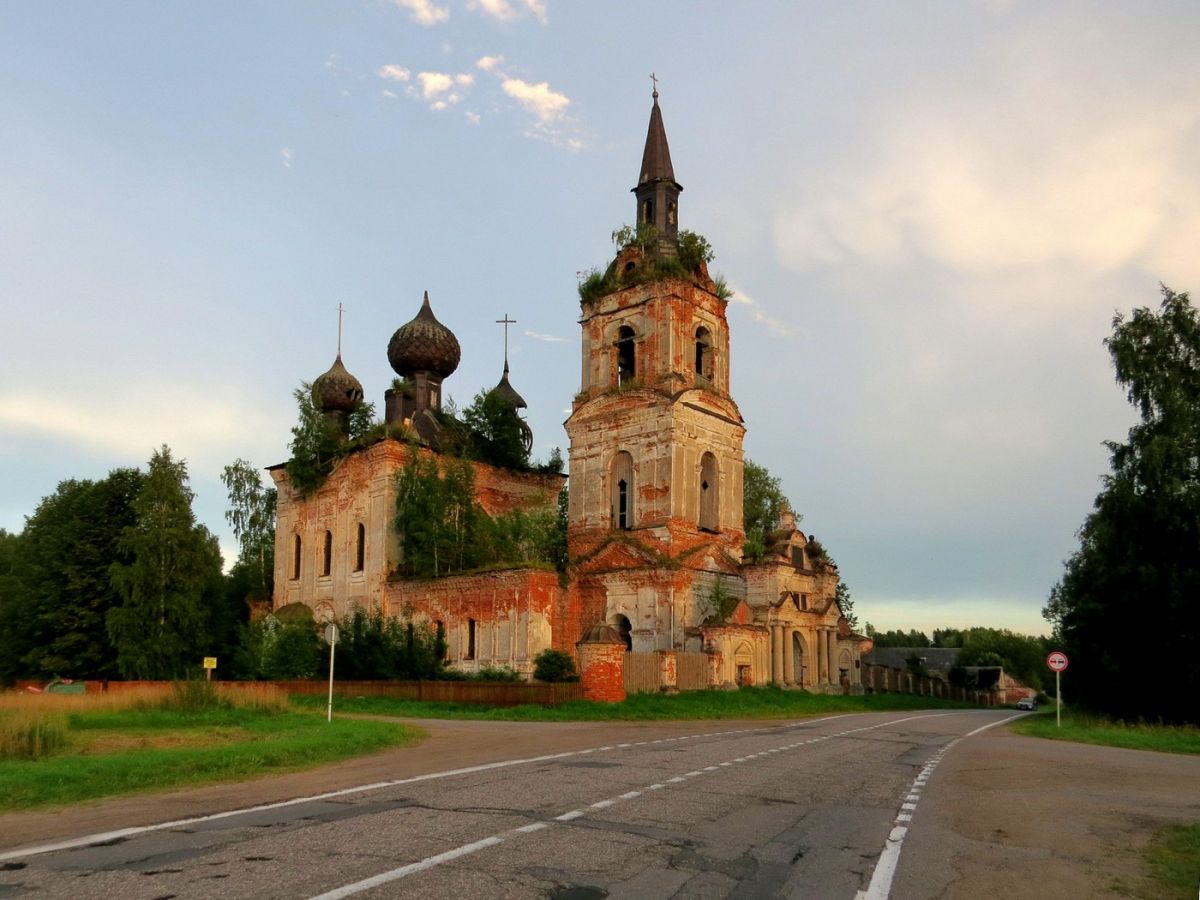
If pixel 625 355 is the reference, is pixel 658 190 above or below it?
above

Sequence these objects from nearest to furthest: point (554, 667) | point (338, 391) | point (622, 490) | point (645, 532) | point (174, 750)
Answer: point (174, 750) < point (554, 667) < point (645, 532) < point (622, 490) < point (338, 391)

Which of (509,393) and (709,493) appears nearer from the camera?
(709,493)

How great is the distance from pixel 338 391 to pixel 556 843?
47.1m

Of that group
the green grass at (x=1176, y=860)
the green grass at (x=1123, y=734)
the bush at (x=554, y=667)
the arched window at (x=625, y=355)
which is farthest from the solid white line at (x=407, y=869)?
the arched window at (x=625, y=355)

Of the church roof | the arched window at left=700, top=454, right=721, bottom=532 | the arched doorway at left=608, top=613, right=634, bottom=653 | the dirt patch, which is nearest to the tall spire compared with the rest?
the church roof

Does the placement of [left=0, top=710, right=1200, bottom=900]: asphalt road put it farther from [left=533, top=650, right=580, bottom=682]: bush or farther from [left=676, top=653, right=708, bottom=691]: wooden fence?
[left=533, top=650, right=580, bottom=682]: bush

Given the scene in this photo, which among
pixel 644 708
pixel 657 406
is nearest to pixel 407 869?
pixel 644 708

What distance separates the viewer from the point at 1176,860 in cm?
848

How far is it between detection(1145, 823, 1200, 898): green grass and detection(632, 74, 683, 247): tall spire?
35689mm

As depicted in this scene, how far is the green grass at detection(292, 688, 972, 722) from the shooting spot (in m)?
28.9

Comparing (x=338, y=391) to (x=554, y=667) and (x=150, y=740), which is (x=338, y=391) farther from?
(x=150, y=740)

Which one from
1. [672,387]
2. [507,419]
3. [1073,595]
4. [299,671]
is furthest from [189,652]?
[1073,595]

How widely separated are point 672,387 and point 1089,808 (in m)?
29.3

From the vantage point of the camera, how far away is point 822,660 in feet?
139
